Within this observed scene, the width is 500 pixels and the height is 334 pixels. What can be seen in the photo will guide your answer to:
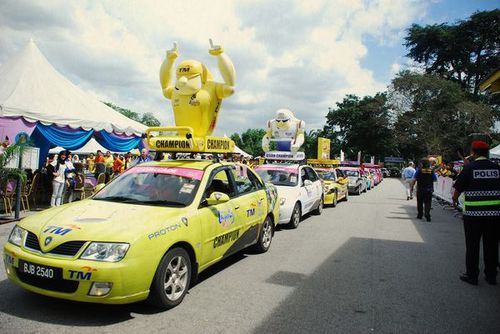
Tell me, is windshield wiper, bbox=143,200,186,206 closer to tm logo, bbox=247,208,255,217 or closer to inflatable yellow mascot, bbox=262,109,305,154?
tm logo, bbox=247,208,255,217

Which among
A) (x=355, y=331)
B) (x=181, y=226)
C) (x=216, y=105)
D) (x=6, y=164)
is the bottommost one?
(x=355, y=331)

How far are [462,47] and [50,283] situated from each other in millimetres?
64678

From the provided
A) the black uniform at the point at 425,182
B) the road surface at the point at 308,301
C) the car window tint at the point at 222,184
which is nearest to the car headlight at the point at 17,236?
the road surface at the point at 308,301

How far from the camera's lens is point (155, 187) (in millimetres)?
4824

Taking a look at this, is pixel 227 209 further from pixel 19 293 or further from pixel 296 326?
pixel 19 293

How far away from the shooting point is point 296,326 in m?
3.74

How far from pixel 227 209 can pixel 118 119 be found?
1145 centimetres

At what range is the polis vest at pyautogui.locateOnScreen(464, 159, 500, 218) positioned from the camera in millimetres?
5141

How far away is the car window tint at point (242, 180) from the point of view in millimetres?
5926

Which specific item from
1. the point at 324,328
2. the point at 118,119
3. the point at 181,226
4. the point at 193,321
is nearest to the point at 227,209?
the point at 181,226

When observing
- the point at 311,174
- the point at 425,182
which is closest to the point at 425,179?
the point at 425,182

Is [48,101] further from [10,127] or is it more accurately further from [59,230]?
[59,230]

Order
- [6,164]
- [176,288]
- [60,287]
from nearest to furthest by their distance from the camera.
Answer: [60,287] < [176,288] < [6,164]

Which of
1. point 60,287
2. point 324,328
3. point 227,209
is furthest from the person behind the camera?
point 227,209
